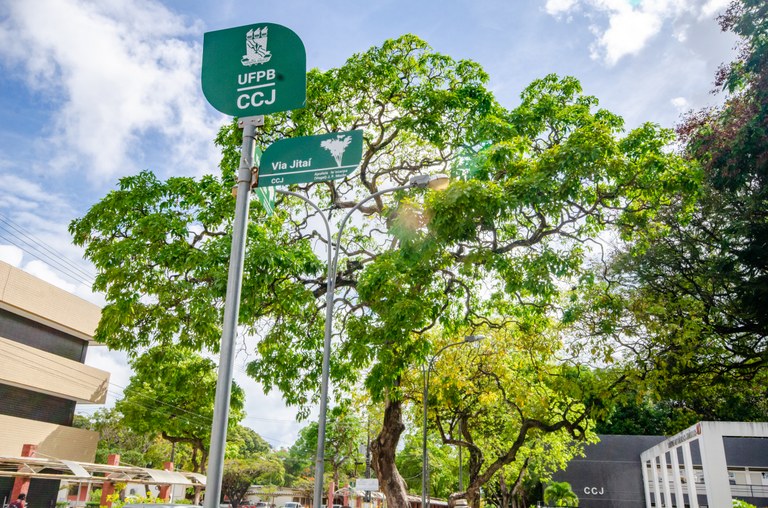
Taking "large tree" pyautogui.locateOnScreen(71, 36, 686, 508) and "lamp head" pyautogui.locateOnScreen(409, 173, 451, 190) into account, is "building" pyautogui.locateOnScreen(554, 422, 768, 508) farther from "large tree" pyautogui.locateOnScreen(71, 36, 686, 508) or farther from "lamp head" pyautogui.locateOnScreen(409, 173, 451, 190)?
"lamp head" pyautogui.locateOnScreen(409, 173, 451, 190)

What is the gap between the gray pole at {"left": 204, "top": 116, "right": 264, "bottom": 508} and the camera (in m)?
3.78

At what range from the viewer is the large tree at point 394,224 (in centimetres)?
1127

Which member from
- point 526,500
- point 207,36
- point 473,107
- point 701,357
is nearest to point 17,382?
point 473,107

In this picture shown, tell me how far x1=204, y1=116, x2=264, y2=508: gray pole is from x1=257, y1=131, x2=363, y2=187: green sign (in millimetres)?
171

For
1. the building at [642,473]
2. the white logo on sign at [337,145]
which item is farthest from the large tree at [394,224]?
the building at [642,473]

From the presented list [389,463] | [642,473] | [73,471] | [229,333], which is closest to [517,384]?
[389,463]

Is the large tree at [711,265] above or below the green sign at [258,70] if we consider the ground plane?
above

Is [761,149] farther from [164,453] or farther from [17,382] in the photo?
[164,453]

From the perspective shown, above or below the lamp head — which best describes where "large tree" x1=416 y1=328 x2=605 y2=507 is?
below

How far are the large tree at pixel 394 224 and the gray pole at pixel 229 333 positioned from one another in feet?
20.3

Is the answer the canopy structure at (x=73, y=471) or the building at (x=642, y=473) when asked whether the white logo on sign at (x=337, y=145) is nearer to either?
the canopy structure at (x=73, y=471)

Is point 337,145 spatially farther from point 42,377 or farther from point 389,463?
point 42,377

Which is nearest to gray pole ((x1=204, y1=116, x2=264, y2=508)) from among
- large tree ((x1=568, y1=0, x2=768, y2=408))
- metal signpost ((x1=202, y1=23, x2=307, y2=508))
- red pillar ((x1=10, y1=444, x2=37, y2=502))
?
metal signpost ((x1=202, y1=23, x2=307, y2=508))

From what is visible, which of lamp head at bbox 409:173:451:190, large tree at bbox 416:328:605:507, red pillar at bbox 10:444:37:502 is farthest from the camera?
red pillar at bbox 10:444:37:502
